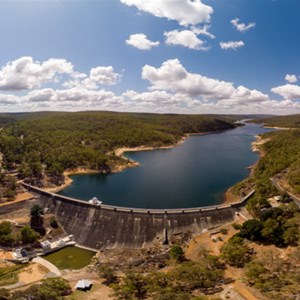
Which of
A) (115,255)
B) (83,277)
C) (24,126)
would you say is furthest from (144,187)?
(24,126)

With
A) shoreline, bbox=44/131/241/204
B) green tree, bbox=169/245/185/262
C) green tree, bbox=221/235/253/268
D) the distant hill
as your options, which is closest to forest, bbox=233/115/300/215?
shoreline, bbox=44/131/241/204

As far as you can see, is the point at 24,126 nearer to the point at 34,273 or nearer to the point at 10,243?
the point at 10,243

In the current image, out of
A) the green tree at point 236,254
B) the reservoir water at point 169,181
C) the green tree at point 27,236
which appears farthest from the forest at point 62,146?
the green tree at point 236,254

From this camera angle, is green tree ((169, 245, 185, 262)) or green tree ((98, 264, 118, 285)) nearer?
green tree ((98, 264, 118, 285))

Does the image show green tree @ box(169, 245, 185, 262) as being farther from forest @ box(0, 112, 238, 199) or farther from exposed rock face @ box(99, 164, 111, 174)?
exposed rock face @ box(99, 164, 111, 174)

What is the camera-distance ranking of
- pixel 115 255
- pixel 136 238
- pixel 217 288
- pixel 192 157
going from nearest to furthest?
pixel 217 288
pixel 115 255
pixel 136 238
pixel 192 157

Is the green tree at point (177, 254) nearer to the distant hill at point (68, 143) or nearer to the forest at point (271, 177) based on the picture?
the forest at point (271, 177)

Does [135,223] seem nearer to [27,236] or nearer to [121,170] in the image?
[27,236]
